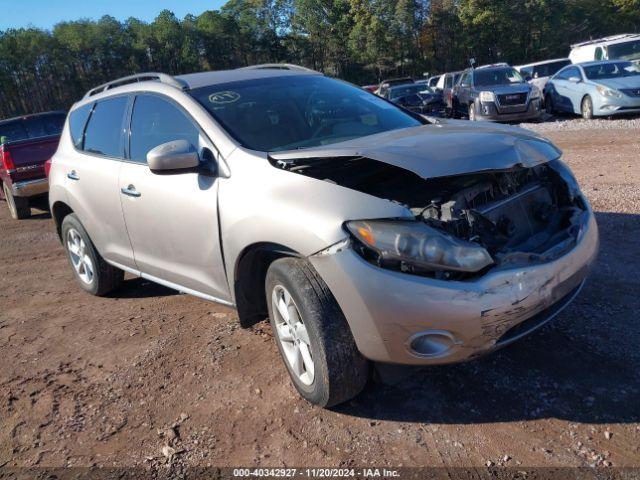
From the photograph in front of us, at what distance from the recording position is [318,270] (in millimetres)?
2711

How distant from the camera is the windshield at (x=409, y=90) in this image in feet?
63.0

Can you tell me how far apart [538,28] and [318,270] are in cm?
5178

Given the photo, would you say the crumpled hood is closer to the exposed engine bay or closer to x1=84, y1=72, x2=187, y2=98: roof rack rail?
the exposed engine bay

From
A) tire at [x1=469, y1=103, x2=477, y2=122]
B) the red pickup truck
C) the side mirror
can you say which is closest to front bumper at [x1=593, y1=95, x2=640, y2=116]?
tire at [x1=469, y1=103, x2=477, y2=122]

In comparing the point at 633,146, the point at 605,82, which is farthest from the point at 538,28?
the point at 633,146

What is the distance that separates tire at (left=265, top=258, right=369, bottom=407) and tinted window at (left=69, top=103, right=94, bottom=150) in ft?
A: 9.46

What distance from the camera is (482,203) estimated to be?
3.06 metres

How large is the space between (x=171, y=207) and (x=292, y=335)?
1.19 meters

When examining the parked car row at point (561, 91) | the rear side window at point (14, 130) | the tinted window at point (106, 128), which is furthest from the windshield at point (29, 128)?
the parked car row at point (561, 91)

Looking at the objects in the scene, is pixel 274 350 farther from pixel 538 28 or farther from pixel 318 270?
pixel 538 28

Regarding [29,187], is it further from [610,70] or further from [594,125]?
[610,70]

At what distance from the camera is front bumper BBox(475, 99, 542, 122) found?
15234 millimetres

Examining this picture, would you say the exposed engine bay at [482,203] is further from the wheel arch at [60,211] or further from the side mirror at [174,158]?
the wheel arch at [60,211]

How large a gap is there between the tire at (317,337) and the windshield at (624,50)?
17.3 metres
